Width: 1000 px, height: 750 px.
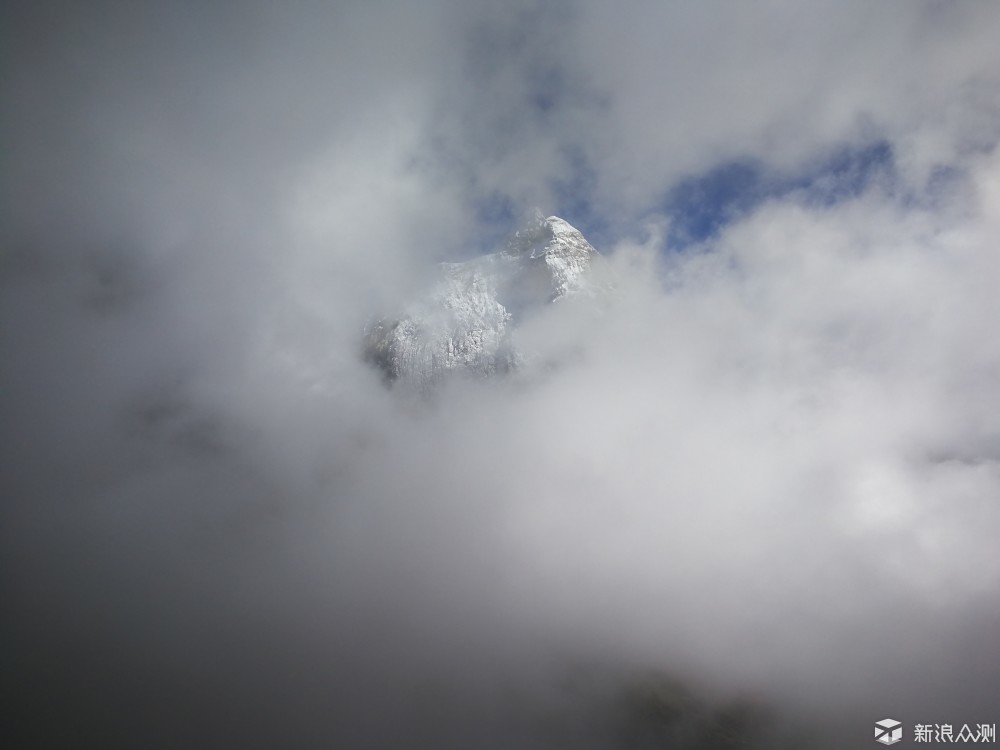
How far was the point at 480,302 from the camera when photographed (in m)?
165

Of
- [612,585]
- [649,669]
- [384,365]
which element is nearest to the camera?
[649,669]

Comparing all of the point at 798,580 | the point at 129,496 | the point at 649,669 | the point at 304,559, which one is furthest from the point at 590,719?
the point at 798,580

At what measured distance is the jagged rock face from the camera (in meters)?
163

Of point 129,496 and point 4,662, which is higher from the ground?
point 129,496

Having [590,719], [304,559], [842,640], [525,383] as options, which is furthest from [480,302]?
[842,640]

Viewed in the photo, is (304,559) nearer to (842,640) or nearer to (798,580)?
(842,640)

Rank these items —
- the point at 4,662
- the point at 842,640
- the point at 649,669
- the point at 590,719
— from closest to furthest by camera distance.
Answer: the point at 4,662 → the point at 590,719 → the point at 649,669 → the point at 842,640

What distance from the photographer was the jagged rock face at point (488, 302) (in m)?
163

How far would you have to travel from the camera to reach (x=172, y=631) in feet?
225

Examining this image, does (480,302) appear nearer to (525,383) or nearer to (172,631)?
(525,383)

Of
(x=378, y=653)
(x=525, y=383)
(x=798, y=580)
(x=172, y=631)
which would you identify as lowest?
(x=172, y=631)

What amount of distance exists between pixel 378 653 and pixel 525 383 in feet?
383

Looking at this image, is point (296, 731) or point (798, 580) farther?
point (798, 580)

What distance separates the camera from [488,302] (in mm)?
164250
